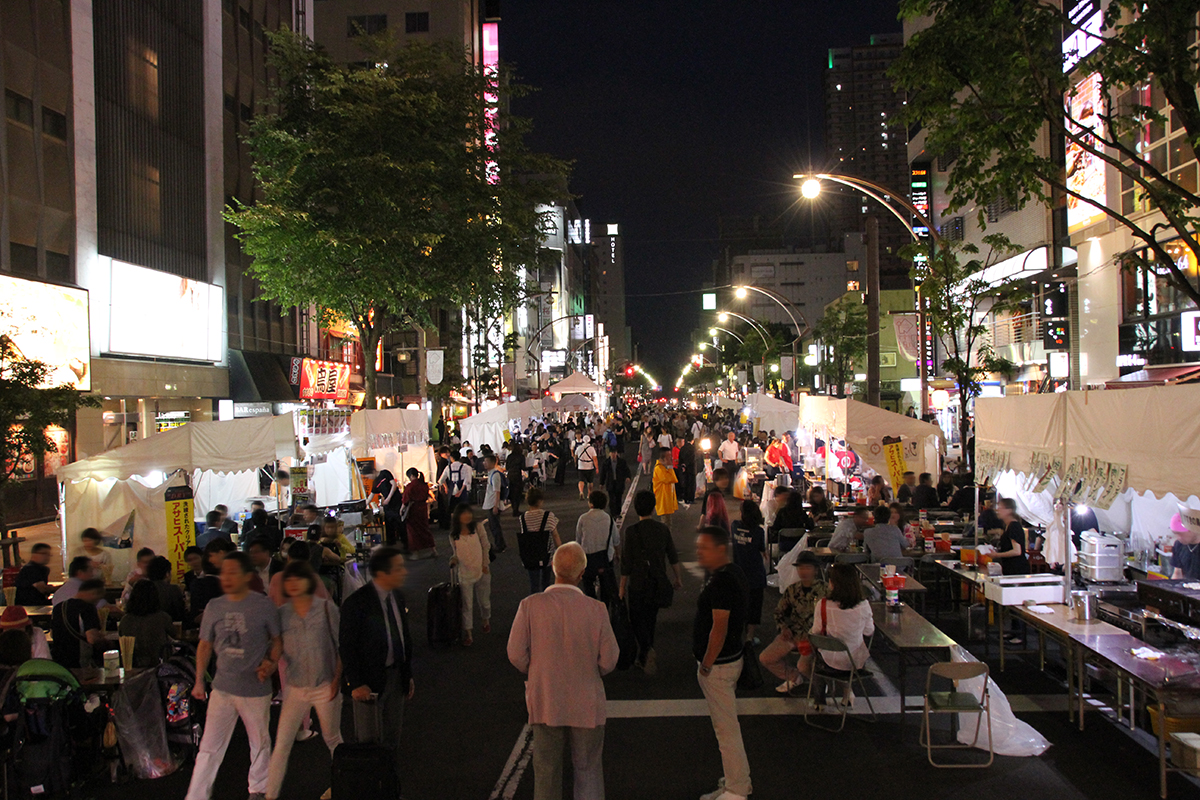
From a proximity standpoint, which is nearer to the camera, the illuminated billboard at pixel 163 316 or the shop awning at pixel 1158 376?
the shop awning at pixel 1158 376

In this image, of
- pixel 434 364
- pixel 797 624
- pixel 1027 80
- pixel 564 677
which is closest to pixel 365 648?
pixel 564 677

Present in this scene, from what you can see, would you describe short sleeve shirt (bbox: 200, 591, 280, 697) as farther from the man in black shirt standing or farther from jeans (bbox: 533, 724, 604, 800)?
the man in black shirt standing

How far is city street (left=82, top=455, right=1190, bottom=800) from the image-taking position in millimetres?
5844

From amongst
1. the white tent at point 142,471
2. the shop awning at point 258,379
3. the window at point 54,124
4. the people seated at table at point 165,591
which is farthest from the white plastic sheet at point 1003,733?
the shop awning at point 258,379

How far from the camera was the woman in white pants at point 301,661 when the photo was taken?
5508 mm

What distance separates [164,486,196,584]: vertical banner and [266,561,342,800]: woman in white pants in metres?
6.60

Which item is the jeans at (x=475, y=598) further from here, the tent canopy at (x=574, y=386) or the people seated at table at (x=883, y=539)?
the tent canopy at (x=574, y=386)

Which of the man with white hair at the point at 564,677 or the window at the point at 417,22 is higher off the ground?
the window at the point at 417,22

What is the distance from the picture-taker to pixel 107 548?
11.7 meters

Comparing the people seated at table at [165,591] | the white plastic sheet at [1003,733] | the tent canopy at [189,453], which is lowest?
the white plastic sheet at [1003,733]

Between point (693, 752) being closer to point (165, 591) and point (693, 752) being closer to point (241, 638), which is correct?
point (241, 638)

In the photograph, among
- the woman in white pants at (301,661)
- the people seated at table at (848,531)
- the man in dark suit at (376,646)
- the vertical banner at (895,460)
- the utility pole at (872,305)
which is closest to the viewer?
the man in dark suit at (376,646)

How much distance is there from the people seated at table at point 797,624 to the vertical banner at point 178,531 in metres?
7.89

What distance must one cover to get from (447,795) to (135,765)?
2.45 m
